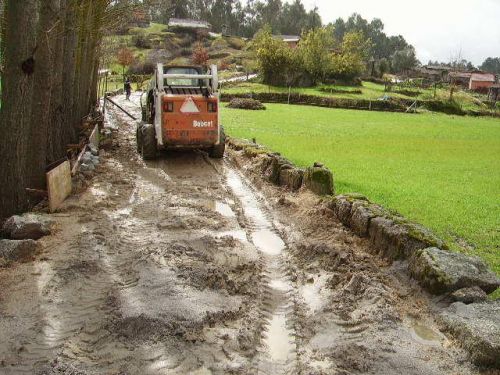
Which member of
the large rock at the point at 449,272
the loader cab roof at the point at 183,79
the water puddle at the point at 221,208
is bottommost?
the water puddle at the point at 221,208

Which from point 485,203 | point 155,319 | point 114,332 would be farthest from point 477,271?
point 485,203

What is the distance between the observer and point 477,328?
4625 millimetres

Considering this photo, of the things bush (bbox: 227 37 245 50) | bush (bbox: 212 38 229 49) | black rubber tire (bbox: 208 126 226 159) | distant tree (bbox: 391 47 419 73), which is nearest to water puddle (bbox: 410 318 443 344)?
black rubber tire (bbox: 208 126 226 159)

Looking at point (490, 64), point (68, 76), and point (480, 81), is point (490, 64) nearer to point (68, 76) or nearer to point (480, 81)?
point (480, 81)

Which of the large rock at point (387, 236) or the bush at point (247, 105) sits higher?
the bush at point (247, 105)

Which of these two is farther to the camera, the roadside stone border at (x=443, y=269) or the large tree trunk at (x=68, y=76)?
the large tree trunk at (x=68, y=76)

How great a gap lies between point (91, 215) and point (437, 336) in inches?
227

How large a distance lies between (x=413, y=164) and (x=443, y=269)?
1138 cm

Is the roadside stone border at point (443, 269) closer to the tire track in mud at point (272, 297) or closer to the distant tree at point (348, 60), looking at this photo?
the tire track in mud at point (272, 297)

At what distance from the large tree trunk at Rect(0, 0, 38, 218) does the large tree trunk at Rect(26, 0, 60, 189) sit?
2.41ft

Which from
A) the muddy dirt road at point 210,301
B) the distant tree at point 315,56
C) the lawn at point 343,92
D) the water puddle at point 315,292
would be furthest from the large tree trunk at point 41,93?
the distant tree at point 315,56

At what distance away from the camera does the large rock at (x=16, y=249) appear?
6.32 metres

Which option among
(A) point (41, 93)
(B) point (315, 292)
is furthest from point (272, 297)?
(A) point (41, 93)

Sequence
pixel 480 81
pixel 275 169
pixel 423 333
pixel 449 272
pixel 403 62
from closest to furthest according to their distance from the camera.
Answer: pixel 423 333 < pixel 449 272 < pixel 275 169 < pixel 480 81 < pixel 403 62
